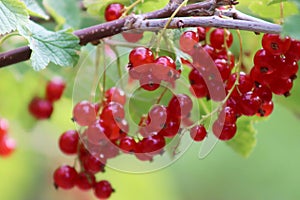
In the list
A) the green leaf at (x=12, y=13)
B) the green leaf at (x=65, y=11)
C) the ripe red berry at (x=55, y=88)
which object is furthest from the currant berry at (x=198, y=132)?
the ripe red berry at (x=55, y=88)

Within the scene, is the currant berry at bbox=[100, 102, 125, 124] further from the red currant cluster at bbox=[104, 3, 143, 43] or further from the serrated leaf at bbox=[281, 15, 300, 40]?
the serrated leaf at bbox=[281, 15, 300, 40]

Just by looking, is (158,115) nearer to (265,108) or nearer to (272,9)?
(265,108)

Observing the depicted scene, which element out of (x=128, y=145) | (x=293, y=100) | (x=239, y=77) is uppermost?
(x=239, y=77)

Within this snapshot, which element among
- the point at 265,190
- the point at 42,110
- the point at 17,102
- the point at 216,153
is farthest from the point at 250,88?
the point at 265,190

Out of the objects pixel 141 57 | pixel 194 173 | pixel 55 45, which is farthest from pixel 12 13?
pixel 194 173

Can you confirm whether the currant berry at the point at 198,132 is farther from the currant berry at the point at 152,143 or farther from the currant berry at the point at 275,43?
the currant berry at the point at 275,43

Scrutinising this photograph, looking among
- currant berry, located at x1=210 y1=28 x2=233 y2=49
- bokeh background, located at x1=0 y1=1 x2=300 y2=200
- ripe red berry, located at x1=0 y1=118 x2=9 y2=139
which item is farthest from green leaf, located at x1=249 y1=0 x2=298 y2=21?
bokeh background, located at x1=0 y1=1 x2=300 y2=200
